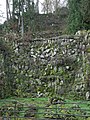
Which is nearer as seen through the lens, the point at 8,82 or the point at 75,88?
the point at 75,88

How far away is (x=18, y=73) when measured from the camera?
1934 cm

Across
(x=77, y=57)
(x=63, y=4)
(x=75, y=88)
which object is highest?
(x=63, y=4)

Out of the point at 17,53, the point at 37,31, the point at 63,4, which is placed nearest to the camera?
the point at 17,53

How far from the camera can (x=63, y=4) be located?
33250mm

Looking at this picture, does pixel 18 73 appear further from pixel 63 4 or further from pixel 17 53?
pixel 63 4

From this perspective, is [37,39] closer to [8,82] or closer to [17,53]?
[17,53]

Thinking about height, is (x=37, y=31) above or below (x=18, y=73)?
above

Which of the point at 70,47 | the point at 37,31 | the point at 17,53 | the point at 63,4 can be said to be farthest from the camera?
the point at 63,4

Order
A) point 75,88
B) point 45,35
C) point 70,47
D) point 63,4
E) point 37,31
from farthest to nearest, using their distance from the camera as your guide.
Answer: point 63,4, point 37,31, point 45,35, point 70,47, point 75,88

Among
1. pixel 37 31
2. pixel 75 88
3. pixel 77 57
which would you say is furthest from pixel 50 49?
pixel 37 31

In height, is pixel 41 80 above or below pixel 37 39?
below

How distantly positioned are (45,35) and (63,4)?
37.4 ft

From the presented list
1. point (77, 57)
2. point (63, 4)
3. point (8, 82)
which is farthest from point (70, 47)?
point (63, 4)

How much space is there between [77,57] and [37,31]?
7.13 metres
